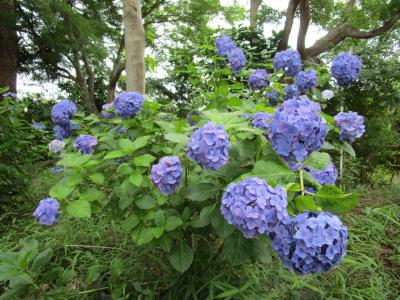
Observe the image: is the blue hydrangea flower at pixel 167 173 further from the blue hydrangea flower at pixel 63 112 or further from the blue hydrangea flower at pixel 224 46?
the blue hydrangea flower at pixel 224 46

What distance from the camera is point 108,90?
482 inches

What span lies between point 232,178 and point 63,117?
3.99 ft

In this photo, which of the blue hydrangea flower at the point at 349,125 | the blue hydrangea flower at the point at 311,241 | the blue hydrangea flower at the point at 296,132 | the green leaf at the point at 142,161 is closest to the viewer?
the blue hydrangea flower at the point at 311,241

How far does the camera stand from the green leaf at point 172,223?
1.42 metres

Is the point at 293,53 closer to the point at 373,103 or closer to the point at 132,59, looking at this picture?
the point at 132,59

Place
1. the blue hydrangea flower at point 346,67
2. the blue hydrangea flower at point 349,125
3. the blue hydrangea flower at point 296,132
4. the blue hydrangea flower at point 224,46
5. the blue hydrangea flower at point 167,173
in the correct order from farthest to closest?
the blue hydrangea flower at point 224,46, the blue hydrangea flower at point 346,67, the blue hydrangea flower at point 349,125, the blue hydrangea flower at point 167,173, the blue hydrangea flower at point 296,132

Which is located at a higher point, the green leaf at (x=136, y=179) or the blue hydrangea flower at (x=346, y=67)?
the blue hydrangea flower at (x=346, y=67)

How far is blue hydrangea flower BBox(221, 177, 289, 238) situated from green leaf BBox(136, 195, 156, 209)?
1.79ft

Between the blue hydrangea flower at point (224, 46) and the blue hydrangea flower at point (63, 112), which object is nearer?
the blue hydrangea flower at point (63, 112)

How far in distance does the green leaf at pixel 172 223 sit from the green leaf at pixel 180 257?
16 centimetres

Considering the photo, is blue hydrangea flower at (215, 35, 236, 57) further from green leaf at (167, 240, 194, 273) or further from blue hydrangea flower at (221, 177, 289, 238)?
blue hydrangea flower at (221, 177, 289, 238)

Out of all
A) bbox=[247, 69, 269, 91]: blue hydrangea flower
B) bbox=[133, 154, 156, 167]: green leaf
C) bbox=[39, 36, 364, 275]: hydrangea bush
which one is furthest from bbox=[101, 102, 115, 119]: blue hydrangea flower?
bbox=[247, 69, 269, 91]: blue hydrangea flower

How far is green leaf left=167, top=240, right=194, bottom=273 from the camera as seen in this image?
1.47m

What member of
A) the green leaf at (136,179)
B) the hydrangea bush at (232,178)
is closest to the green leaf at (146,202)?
the hydrangea bush at (232,178)
